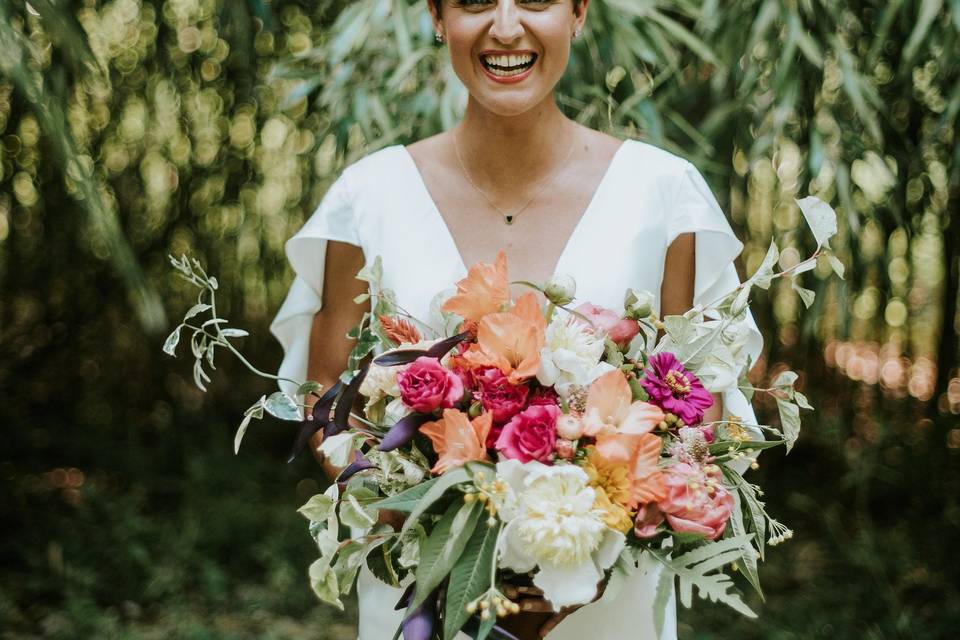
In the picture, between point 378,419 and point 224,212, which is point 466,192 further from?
point 224,212

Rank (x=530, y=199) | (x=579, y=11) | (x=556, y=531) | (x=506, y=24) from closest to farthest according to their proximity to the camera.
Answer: (x=556, y=531), (x=506, y=24), (x=579, y=11), (x=530, y=199)

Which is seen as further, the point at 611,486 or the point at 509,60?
the point at 509,60

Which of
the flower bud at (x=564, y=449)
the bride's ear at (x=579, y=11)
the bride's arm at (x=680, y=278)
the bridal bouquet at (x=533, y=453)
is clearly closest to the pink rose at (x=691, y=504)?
the bridal bouquet at (x=533, y=453)

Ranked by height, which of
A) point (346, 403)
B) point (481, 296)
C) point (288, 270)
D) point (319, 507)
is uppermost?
point (481, 296)

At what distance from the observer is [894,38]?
296 centimetres

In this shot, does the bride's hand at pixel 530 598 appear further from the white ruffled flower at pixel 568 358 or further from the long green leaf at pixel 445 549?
the white ruffled flower at pixel 568 358

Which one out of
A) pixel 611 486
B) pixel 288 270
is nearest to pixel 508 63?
pixel 611 486

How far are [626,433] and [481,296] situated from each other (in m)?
0.23

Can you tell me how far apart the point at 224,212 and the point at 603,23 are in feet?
7.01

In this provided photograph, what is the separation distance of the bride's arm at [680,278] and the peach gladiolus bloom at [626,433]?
1.49 ft

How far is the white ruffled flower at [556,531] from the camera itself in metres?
1.05

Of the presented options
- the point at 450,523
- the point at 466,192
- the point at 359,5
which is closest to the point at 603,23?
the point at 359,5

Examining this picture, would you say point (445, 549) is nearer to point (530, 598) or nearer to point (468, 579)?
point (468, 579)

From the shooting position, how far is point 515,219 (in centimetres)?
160
